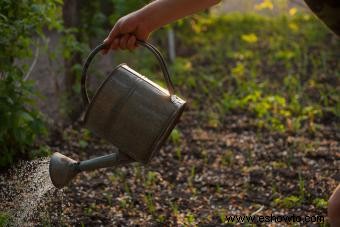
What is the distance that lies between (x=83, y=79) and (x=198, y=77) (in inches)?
126

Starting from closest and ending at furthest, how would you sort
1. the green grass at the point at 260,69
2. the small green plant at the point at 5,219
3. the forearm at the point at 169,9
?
the forearm at the point at 169,9, the small green plant at the point at 5,219, the green grass at the point at 260,69

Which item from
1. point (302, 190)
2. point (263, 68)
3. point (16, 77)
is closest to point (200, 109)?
Result: point (263, 68)

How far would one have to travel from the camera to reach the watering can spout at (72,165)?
7.77ft

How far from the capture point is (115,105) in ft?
7.59

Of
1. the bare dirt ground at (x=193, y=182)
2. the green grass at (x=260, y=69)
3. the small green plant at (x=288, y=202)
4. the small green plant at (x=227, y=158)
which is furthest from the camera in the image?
the green grass at (x=260, y=69)

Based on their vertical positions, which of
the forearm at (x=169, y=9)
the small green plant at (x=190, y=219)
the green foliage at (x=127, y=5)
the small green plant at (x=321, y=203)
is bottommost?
the small green plant at (x=190, y=219)

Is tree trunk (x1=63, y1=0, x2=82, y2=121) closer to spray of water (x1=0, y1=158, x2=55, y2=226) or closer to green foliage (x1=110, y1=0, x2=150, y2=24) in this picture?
green foliage (x1=110, y1=0, x2=150, y2=24)

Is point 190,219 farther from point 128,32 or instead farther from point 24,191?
point 128,32

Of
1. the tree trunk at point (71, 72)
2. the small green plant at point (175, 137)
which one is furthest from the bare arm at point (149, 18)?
the tree trunk at point (71, 72)

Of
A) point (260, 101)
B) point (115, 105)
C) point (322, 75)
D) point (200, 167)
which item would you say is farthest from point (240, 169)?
point (322, 75)

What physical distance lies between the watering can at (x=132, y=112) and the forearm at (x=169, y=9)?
0.09m

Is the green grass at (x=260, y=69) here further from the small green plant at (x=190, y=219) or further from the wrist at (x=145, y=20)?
the wrist at (x=145, y=20)

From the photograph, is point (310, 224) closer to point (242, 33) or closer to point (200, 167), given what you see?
point (200, 167)

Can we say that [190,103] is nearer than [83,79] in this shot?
No
